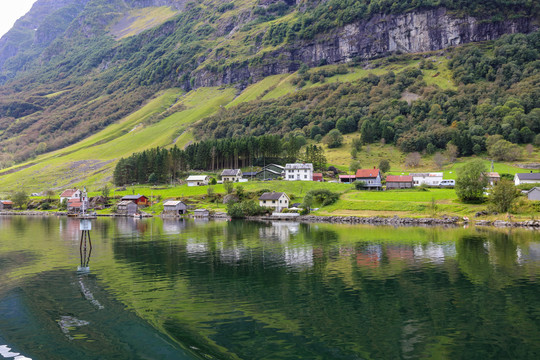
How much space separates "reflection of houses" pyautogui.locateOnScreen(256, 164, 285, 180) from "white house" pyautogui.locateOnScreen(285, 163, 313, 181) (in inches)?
180

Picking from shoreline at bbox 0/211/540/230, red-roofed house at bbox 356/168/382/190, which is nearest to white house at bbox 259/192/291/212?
shoreline at bbox 0/211/540/230

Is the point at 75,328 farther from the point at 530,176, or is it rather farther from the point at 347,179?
the point at 347,179

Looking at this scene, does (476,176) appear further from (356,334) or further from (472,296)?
(356,334)

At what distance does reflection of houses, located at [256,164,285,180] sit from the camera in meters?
140

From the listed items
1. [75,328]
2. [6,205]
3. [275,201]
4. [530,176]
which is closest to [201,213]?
[275,201]

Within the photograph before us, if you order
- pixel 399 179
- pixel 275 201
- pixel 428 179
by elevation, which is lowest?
pixel 275 201

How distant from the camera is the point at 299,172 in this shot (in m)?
134

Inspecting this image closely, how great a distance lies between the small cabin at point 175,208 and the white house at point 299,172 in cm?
3656

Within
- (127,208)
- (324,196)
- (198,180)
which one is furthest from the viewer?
(198,180)

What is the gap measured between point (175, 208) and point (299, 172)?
139 ft

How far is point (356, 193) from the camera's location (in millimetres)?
114312

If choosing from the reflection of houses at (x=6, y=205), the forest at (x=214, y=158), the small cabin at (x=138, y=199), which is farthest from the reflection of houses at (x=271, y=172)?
the reflection of houses at (x=6, y=205)

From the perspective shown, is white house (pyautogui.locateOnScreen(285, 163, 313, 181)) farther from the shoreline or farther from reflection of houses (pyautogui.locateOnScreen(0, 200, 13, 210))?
reflection of houses (pyautogui.locateOnScreen(0, 200, 13, 210))

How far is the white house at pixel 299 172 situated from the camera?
436ft
